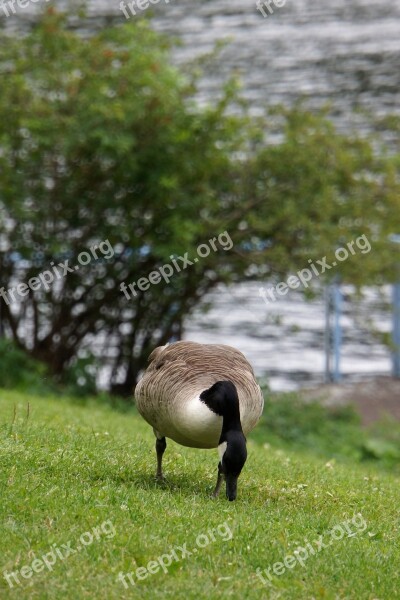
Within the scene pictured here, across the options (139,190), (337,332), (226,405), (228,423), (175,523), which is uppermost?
(226,405)

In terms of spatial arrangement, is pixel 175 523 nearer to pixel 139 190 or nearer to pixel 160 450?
pixel 160 450

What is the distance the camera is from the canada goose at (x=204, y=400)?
6.15m

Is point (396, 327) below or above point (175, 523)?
below

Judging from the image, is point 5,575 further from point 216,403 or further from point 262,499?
point 262,499

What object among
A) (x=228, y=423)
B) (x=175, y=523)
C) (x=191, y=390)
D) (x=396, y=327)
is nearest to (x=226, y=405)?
(x=228, y=423)

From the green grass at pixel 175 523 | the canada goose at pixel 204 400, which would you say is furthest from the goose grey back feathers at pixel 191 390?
the green grass at pixel 175 523

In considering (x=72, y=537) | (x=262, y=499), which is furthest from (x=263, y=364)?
(x=72, y=537)

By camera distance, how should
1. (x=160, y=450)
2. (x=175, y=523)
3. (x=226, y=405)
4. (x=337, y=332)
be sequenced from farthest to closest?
(x=337, y=332)
(x=160, y=450)
(x=226, y=405)
(x=175, y=523)

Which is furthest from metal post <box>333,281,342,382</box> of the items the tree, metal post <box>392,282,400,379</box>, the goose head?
the goose head

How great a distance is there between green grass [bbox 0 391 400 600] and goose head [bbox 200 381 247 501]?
334 mm

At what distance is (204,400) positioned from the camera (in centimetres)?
622

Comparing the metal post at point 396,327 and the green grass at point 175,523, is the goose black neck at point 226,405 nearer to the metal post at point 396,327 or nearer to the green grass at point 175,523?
the green grass at point 175,523

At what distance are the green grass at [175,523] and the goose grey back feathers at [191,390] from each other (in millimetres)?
464

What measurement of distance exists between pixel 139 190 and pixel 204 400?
9.71 meters
